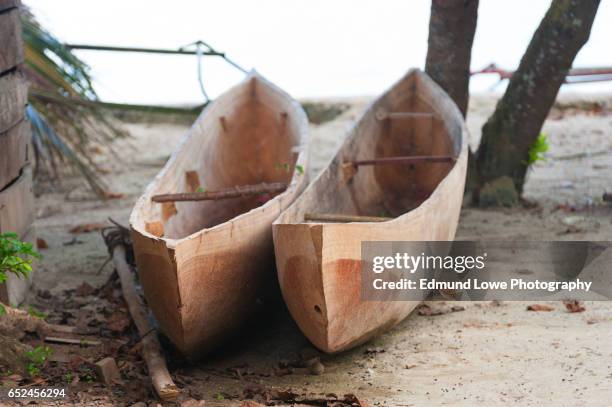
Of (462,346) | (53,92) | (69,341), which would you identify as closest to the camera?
(462,346)

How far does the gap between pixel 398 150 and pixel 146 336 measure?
94.7 inches

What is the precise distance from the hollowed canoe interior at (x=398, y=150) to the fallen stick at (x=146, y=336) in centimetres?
120

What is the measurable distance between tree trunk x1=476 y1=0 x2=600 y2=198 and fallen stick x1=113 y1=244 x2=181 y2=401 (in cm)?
252

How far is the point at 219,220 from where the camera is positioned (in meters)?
4.80

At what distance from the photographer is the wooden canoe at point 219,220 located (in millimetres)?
3281

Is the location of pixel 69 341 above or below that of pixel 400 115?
below

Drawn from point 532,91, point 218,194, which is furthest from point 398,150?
point 218,194

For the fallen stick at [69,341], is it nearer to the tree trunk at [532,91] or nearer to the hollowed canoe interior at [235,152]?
the hollowed canoe interior at [235,152]

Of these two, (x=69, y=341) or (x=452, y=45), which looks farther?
(x=452, y=45)

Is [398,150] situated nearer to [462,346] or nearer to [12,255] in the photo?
[462,346]

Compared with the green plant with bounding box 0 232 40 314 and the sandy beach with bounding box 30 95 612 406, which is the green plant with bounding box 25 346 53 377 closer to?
the green plant with bounding box 0 232 40 314

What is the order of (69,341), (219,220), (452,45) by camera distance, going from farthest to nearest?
1. (452,45)
2. (219,220)
3. (69,341)

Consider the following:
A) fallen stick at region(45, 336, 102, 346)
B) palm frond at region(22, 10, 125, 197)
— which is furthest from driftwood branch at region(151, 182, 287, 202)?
palm frond at region(22, 10, 125, 197)

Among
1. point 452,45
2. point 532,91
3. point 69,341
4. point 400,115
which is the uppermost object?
point 452,45
